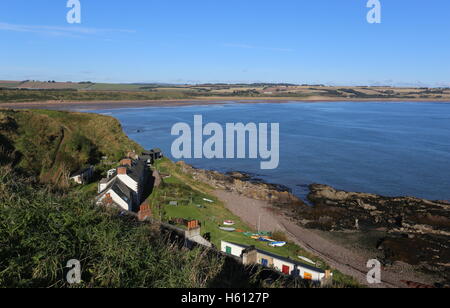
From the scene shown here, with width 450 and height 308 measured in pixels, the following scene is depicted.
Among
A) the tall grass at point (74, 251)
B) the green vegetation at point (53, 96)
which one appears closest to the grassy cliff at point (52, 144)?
the tall grass at point (74, 251)

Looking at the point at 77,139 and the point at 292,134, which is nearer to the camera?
the point at 77,139

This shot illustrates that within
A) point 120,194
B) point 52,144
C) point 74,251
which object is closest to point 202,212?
point 120,194

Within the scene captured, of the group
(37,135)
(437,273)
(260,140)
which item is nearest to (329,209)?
(437,273)

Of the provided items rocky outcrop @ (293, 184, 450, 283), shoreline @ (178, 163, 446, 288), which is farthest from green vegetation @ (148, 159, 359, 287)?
rocky outcrop @ (293, 184, 450, 283)

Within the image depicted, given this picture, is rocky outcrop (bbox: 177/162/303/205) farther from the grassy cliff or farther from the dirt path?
the grassy cliff

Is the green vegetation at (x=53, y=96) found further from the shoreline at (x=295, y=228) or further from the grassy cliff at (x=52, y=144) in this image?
the shoreline at (x=295, y=228)

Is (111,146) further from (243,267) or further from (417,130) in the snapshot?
(417,130)
